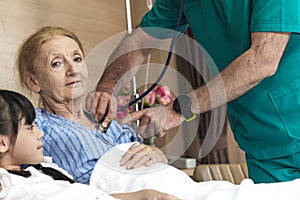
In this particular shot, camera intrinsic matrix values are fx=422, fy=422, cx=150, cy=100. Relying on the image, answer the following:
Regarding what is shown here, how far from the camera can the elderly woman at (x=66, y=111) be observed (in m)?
1.22

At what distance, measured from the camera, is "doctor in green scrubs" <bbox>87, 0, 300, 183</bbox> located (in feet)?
3.20

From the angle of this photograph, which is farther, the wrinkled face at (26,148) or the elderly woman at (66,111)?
the elderly woman at (66,111)

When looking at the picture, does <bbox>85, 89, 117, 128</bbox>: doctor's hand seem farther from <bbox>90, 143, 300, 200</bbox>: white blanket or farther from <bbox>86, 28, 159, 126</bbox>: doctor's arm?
<bbox>90, 143, 300, 200</bbox>: white blanket

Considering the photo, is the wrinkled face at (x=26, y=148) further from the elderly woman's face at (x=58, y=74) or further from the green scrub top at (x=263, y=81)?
the green scrub top at (x=263, y=81)

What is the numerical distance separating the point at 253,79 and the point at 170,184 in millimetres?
355

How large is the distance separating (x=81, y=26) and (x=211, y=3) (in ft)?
3.29

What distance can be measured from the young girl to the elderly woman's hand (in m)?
0.18

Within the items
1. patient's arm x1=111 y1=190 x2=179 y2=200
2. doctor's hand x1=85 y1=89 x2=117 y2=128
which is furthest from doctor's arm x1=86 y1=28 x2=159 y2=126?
patient's arm x1=111 y1=190 x2=179 y2=200

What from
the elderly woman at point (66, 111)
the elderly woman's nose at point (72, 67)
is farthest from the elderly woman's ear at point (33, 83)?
the elderly woman's nose at point (72, 67)

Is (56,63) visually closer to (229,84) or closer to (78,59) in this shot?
(78,59)

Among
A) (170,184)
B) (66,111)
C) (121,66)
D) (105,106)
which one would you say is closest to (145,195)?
(170,184)

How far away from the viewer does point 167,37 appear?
1.51m

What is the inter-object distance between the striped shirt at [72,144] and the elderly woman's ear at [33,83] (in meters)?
0.07

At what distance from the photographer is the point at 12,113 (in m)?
1.00
